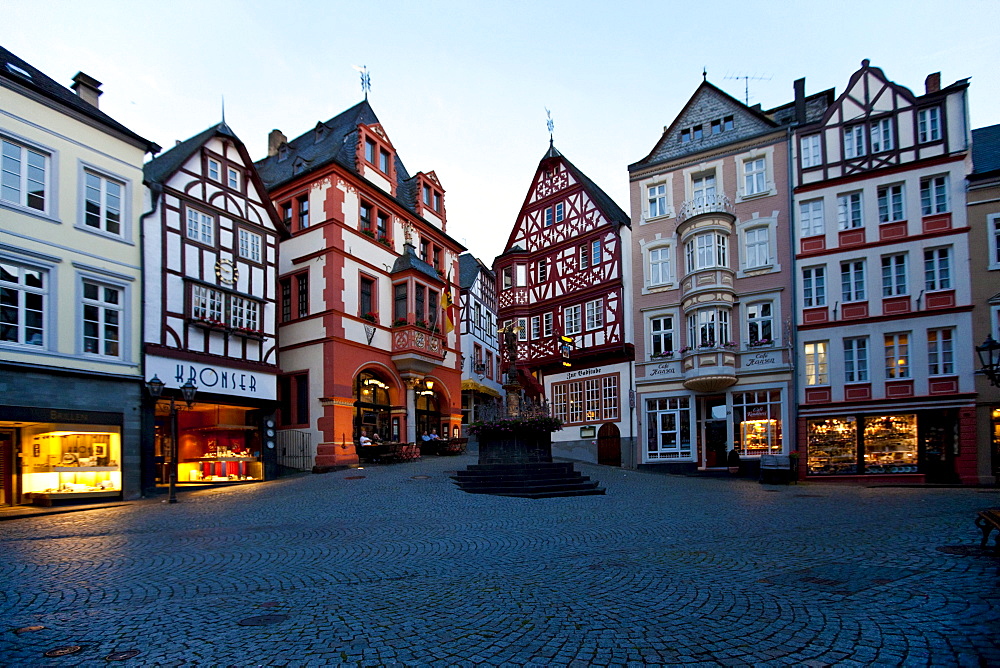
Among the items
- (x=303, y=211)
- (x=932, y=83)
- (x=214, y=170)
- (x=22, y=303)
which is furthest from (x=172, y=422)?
(x=932, y=83)

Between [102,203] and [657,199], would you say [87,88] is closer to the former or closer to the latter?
[102,203]

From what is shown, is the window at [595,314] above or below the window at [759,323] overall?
above

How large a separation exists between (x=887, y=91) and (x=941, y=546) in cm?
2171

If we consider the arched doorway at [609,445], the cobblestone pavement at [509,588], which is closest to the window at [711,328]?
the arched doorway at [609,445]

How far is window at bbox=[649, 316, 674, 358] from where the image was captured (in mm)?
28594

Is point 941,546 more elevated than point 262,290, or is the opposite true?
point 262,290

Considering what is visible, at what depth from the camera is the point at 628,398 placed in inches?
1173

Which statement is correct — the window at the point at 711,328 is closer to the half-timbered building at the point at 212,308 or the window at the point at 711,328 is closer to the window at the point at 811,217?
the window at the point at 811,217

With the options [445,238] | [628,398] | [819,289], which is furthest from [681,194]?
[445,238]

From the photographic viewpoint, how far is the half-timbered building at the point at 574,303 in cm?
3048

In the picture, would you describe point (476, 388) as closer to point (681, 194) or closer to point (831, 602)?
point (681, 194)

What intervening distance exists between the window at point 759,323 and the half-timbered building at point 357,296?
45.9 feet

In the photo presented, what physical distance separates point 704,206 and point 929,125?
821 centimetres

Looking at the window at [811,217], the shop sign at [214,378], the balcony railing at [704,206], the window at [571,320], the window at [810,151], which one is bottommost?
the shop sign at [214,378]
